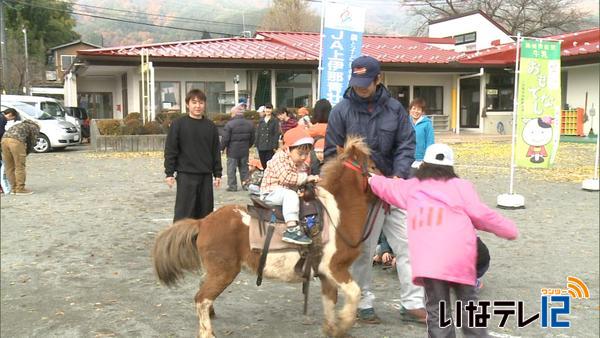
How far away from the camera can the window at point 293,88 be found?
80.8 ft

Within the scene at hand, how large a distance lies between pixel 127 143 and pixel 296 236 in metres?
16.6

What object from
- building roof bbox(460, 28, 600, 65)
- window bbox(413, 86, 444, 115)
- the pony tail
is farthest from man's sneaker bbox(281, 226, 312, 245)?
window bbox(413, 86, 444, 115)

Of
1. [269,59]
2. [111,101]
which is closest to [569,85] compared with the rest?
[269,59]

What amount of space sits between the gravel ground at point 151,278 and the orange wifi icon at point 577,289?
79mm

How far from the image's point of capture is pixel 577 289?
4.97 meters

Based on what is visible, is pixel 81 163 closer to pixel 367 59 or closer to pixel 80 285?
pixel 80 285

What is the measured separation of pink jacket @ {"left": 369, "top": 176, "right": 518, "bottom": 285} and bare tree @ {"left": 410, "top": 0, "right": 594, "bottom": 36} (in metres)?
43.6

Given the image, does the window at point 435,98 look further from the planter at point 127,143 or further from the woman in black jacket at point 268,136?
the woman in black jacket at point 268,136

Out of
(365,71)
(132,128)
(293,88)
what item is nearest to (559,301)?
(365,71)

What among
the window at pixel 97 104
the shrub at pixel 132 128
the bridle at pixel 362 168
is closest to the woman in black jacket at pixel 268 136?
the bridle at pixel 362 168

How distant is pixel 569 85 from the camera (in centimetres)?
2491

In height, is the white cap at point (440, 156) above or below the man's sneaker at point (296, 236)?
above

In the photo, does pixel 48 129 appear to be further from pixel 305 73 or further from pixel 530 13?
pixel 530 13

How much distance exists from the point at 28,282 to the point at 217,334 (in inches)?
92.7
